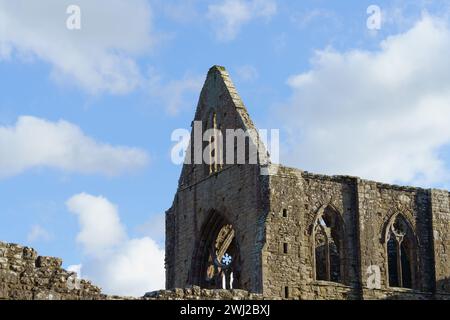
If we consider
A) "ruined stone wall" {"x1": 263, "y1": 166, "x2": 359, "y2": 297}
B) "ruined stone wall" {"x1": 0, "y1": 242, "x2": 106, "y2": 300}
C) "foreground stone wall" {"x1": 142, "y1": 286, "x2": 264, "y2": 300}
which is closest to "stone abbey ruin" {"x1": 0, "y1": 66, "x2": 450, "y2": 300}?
"ruined stone wall" {"x1": 263, "y1": 166, "x2": 359, "y2": 297}

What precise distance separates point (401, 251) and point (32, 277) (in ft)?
72.5

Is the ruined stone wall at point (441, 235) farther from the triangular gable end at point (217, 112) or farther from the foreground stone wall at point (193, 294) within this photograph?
the foreground stone wall at point (193, 294)

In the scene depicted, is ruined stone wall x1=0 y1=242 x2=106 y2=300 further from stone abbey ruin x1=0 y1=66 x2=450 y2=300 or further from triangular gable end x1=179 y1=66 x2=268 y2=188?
triangular gable end x1=179 y1=66 x2=268 y2=188

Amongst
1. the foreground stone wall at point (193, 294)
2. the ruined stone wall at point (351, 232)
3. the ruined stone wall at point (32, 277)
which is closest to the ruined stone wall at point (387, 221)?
the ruined stone wall at point (351, 232)

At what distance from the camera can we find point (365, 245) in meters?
40.3

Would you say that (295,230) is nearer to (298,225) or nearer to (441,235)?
(298,225)

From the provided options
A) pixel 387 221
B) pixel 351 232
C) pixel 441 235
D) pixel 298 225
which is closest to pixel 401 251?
pixel 387 221

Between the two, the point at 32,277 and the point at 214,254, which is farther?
the point at 214,254

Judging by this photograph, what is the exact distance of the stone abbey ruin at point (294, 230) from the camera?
38.3 meters

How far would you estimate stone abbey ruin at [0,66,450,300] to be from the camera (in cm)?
3828

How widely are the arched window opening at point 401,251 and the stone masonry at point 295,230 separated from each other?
3cm

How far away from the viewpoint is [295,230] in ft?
127
